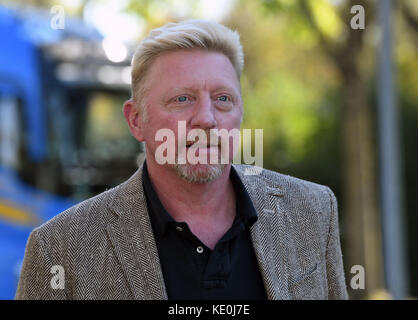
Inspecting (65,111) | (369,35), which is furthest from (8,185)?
(369,35)

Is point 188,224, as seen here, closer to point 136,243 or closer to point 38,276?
point 136,243

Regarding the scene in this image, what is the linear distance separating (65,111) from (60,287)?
286 inches

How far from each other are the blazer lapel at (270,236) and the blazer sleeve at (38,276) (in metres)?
0.65

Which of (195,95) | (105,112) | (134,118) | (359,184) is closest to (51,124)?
(105,112)

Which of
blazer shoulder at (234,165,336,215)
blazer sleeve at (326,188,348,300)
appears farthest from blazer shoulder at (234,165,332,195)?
blazer sleeve at (326,188,348,300)

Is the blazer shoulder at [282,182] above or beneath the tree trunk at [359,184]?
above

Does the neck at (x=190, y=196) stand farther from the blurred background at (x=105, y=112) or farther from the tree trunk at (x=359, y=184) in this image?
the tree trunk at (x=359, y=184)

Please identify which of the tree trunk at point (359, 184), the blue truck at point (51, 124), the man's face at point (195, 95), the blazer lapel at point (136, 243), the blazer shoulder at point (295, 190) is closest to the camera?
the blazer lapel at point (136, 243)

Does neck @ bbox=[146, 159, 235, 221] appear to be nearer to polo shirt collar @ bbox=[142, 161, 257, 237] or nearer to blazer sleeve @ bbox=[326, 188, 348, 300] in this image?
polo shirt collar @ bbox=[142, 161, 257, 237]

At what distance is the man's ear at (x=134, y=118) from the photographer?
8.09 ft

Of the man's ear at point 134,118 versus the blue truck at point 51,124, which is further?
the blue truck at point 51,124

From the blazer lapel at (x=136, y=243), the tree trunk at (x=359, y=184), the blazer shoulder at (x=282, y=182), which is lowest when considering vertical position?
the tree trunk at (x=359, y=184)

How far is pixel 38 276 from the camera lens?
2.19 meters

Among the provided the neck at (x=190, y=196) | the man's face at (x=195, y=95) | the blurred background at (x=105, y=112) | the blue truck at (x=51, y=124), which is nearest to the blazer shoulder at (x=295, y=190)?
the neck at (x=190, y=196)
